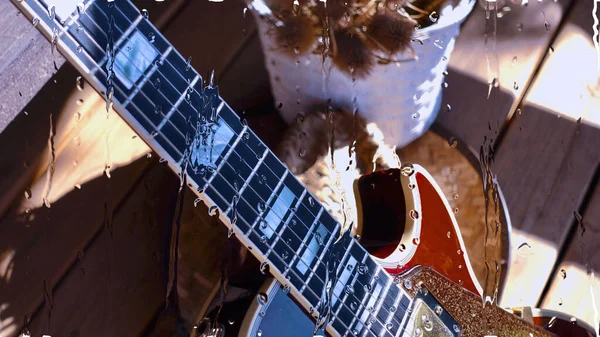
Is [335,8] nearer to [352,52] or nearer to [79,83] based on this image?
[352,52]

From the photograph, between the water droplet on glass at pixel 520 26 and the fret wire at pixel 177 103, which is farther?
the water droplet on glass at pixel 520 26

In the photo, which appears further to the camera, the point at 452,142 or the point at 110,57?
the point at 452,142

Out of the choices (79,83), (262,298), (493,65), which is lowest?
(262,298)

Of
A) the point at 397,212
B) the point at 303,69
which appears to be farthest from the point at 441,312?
the point at 303,69

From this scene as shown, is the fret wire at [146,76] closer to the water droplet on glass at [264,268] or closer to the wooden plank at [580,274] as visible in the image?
the water droplet on glass at [264,268]

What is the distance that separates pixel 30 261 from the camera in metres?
0.40

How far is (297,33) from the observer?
1.22 ft

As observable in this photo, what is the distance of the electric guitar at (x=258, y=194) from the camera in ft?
1.03

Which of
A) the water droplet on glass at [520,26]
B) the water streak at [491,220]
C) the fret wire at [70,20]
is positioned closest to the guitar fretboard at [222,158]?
the fret wire at [70,20]

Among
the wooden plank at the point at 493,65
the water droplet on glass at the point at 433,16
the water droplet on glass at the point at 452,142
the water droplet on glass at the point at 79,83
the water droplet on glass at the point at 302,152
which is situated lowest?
the water droplet on glass at the point at 302,152

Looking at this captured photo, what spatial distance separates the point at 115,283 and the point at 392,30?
232 mm

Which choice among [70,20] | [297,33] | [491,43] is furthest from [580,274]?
[70,20]

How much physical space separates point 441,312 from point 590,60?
0.79ft

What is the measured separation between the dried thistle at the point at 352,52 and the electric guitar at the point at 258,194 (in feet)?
0.24
